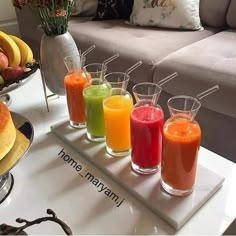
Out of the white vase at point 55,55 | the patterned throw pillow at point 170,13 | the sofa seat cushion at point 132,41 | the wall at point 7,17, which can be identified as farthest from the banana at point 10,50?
the wall at point 7,17

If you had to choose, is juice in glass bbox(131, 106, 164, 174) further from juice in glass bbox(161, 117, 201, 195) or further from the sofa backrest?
the sofa backrest

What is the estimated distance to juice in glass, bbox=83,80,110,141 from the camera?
797 mm

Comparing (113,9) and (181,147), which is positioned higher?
(181,147)

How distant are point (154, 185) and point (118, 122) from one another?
6.6 inches

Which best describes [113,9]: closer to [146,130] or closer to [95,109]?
[95,109]

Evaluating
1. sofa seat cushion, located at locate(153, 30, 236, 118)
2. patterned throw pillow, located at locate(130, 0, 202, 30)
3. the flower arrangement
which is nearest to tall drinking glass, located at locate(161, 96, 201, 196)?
the flower arrangement

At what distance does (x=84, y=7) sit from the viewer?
6.99ft

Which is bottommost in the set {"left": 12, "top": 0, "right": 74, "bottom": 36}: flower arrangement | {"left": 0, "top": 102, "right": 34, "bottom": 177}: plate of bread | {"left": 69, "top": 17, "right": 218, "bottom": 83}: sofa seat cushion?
{"left": 69, "top": 17, "right": 218, "bottom": 83}: sofa seat cushion

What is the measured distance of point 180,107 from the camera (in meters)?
0.67

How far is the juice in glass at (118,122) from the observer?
A: 29.1 inches

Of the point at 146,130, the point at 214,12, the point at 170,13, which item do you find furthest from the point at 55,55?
the point at 214,12

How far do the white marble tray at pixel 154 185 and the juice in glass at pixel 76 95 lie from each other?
8 centimetres

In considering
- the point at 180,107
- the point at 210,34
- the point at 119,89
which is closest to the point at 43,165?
the point at 119,89

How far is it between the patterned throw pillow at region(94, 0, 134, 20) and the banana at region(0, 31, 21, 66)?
1042mm
